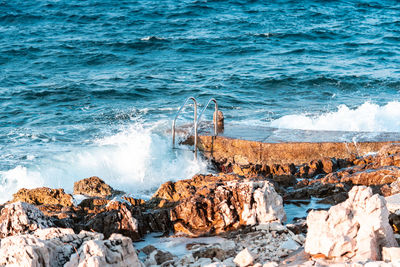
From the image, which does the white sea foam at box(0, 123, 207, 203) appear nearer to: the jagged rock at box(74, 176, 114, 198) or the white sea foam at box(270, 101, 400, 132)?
the jagged rock at box(74, 176, 114, 198)

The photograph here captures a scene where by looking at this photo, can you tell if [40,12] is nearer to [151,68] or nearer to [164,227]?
[151,68]

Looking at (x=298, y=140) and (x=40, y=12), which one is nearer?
(x=298, y=140)

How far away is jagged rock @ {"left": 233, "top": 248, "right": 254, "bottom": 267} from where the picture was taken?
4.12 m

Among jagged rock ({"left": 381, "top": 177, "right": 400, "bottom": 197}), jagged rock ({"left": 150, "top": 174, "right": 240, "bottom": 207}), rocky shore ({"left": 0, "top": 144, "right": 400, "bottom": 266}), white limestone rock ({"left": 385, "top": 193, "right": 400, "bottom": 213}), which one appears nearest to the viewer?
rocky shore ({"left": 0, "top": 144, "right": 400, "bottom": 266})

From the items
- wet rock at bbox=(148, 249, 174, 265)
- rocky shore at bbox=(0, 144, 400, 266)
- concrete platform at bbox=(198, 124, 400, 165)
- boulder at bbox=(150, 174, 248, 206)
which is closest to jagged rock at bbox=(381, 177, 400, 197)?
rocky shore at bbox=(0, 144, 400, 266)

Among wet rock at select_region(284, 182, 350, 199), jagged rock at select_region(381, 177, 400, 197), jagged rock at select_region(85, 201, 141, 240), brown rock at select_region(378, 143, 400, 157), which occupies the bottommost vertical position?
brown rock at select_region(378, 143, 400, 157)

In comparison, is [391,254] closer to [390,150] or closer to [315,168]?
[315,168]

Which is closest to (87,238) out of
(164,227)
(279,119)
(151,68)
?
(164,227)

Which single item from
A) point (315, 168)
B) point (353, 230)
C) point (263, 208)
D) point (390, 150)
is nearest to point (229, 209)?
point (263, 208)

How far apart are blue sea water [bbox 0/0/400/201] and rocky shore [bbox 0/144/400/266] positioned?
1.99 metres

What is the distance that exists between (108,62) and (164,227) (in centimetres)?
1328

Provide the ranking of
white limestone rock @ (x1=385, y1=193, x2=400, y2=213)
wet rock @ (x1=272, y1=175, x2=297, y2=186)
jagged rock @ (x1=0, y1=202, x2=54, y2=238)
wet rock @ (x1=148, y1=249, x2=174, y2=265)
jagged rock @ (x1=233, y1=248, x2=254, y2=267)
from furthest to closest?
wet rock @ (x1=272, y1=175, x2=297, y2=186) < white limestone rock @ (x1=385, y1=193, x2=400, y2=213) < jagged rock @ (x1=0, y1=202, x2=54, y2=238) < wet rock @ (x1=148, y1=249, x2=174, y2=265) < jagged rock @ (x1=233, y1=248, x2=254, y2=267)

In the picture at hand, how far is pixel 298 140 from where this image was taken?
890 cm

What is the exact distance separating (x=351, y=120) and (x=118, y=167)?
501 centimetres
